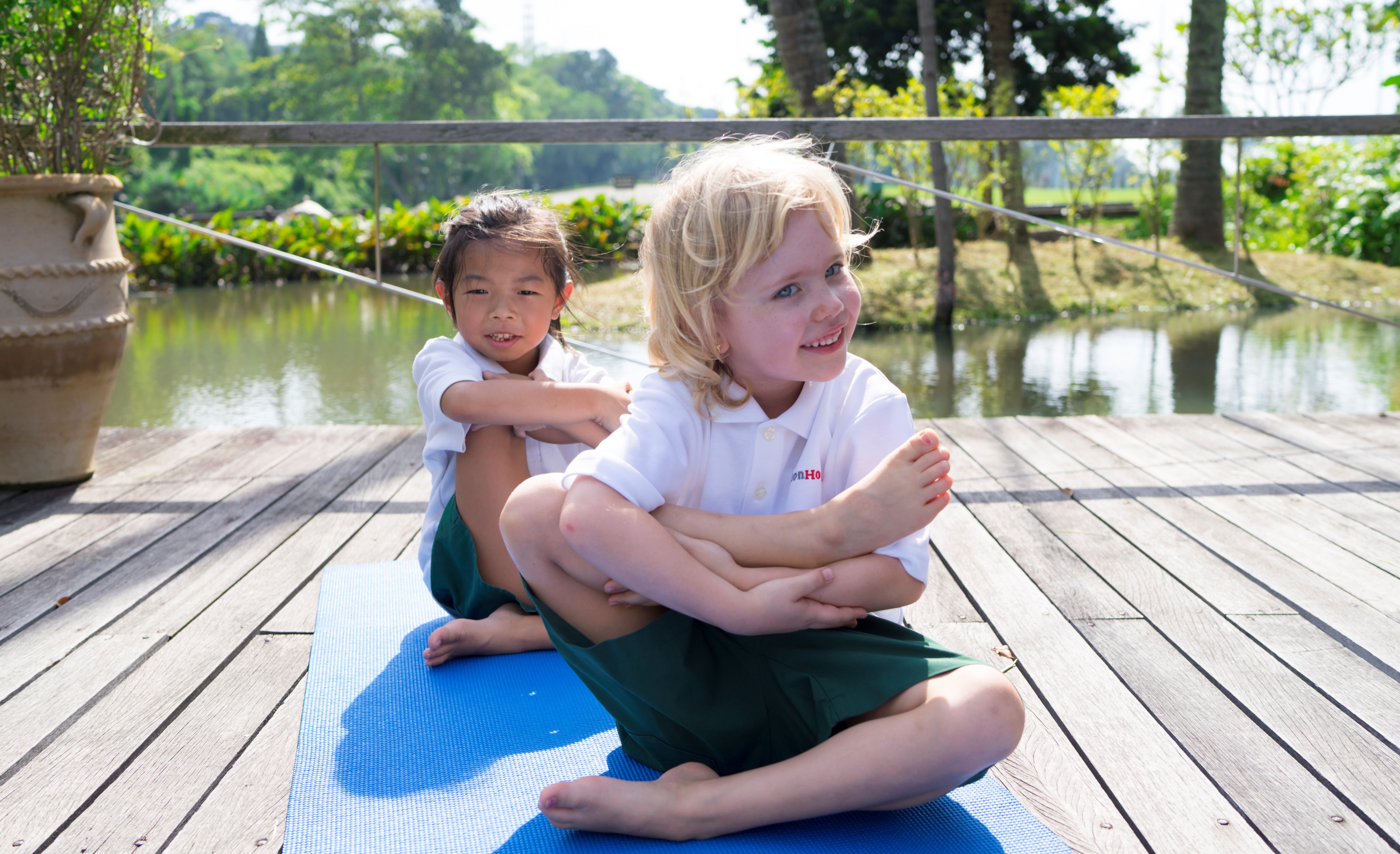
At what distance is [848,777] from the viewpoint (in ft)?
3.47

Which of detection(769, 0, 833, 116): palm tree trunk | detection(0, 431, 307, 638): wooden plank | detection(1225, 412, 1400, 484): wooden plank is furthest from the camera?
detection(769, 0, 833, 116): palm tree trunk

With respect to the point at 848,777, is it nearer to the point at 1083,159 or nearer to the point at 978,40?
the point at 1083,159

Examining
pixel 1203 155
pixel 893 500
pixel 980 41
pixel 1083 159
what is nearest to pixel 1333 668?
pixel 893 500

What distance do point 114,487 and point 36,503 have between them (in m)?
0.18

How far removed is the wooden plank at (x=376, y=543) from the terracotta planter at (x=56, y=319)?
2.74 ft

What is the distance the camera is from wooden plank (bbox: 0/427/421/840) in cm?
122

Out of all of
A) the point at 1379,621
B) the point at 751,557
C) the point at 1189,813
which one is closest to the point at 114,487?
the point at 751,557

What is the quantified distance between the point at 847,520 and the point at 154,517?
193 cm

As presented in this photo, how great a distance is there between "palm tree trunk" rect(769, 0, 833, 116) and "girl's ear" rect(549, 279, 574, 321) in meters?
5.41

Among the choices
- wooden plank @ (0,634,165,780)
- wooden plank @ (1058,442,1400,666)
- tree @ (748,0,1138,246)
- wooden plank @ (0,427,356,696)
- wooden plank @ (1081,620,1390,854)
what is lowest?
wooden plank @ (0,634,165,780)

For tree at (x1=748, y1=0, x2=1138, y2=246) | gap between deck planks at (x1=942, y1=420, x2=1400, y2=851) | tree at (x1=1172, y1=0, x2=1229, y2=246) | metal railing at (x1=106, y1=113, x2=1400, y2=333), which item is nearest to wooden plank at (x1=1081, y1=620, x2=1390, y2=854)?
gap between deck planks at (x1=942, y1=420, x2=1400, y2=851)

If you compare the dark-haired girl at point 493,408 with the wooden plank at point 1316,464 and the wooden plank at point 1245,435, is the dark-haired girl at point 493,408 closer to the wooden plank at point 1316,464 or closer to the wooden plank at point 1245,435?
the wooden plank at point 1316,464

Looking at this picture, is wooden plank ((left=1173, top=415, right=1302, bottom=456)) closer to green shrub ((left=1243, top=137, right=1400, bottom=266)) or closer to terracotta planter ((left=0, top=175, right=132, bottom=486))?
terracotta planter ((left=0, top=175, right=132, bottom=486))

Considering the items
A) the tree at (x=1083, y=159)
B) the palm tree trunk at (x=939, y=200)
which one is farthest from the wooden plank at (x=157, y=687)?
the tree at (x=1083, y=159)
